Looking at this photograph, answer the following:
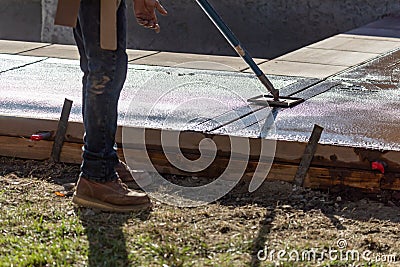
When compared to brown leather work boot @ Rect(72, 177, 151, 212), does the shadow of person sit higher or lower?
lower

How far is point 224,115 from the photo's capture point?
5184mm

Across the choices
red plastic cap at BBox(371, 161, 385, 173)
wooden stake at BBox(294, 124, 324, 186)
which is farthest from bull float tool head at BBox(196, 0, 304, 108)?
red plastic cap at BBox(371, 161, 385, 173)

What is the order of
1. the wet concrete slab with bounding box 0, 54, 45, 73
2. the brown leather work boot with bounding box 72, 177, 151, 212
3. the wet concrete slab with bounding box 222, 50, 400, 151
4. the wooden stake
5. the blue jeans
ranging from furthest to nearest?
the wet concrete slab with bounding box 0, 54, 45, 73 < the wet concrete slab with bounding box 222, 50, 400, 151 < the wooden stake < the brown leather work boot with bounding box 72, 177, 151, 212 < the blue jeans

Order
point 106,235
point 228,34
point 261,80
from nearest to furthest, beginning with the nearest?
point 106,235
point 228,34
point 261,80

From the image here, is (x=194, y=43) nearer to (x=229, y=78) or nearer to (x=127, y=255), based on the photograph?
(x=229, y=78)

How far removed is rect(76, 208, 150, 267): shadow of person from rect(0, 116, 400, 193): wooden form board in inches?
25.8

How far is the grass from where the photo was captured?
3.53 m

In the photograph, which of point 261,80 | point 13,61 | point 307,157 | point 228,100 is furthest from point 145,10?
point 13,61

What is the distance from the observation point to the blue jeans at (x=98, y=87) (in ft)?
12.9

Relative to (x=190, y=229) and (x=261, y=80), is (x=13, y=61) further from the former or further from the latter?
(x=190, y=229)

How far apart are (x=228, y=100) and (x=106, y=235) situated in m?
2.06

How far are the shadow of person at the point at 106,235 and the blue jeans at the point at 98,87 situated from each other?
191 millimetres

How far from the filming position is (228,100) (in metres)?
5.65

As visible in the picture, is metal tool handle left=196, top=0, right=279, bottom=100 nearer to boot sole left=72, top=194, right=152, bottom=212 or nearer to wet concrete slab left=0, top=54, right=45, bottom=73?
boot sole left=72, top=194, right=152, bottom=212
